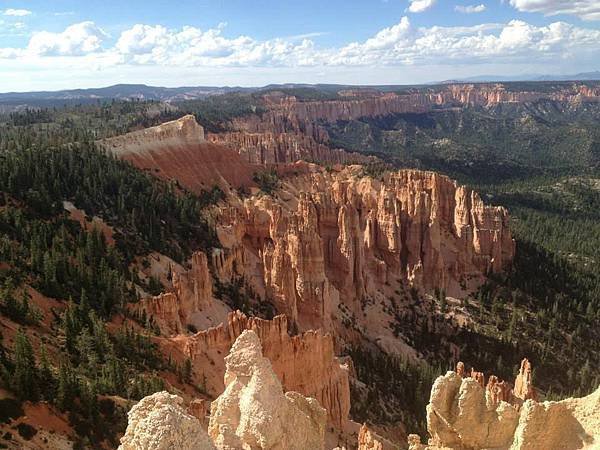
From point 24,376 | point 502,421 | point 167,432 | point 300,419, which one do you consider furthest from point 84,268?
point 502,421

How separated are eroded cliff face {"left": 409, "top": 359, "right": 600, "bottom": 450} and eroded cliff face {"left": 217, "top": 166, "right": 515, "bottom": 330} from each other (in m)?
23.8

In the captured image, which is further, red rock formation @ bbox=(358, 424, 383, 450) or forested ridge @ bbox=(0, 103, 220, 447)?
forested ridge @ bbox=(0, 103, 220, 447)

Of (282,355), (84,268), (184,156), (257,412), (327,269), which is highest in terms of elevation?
(184,156)

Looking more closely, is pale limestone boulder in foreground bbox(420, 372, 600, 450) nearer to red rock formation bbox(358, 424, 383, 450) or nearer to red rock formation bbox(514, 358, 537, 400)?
red rock formation bbox(358, 424, 383, 450)

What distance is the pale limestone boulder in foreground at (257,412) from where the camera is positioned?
A: 11031 millimetres

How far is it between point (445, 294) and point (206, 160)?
3891cm

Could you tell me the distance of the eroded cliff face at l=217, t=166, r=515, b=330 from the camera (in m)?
38.3

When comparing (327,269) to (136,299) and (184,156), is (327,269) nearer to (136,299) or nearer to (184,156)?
(136,299)

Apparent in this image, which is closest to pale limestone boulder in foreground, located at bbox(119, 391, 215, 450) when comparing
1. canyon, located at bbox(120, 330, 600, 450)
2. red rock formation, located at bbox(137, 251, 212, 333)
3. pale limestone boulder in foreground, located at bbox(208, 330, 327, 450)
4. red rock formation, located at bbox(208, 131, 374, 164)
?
canyon, located at bbox(120, 330, 600, 450)

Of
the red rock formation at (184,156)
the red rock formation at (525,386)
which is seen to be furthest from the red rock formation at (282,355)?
the red rock formation at (184,156)

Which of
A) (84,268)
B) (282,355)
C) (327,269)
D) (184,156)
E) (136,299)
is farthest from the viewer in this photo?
(184,156)

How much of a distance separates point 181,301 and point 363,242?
77.8 feet

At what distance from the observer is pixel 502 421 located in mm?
12836

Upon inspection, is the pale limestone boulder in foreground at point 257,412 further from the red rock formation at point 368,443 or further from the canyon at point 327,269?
the canyon at point 327,269
